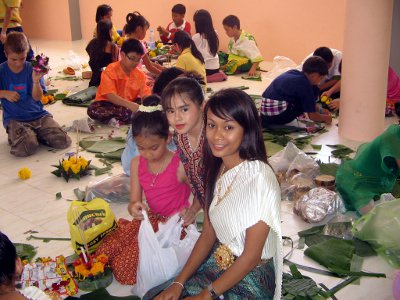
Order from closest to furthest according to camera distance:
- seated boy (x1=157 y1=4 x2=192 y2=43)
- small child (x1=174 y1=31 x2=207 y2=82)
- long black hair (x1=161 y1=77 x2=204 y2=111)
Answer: long black hair (x1=161 y1=77 x2=204 y2=111), small child (x1=174 y1=31 x2=207 y2=82), seated boy (x1=157 y1=4 x2=192 y2=43)

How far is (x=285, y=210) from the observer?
3670 millimetres

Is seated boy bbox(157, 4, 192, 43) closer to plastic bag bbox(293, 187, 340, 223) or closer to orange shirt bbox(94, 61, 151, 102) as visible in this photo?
orange shirt bbox(94, 61, 151, 102)

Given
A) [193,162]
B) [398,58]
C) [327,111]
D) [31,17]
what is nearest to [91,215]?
[193,162]

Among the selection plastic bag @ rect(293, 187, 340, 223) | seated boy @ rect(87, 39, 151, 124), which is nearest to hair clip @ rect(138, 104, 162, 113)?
plastic bag @ rect(293, 187, 340, 223)

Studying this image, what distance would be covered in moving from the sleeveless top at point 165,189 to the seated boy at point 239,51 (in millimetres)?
4714

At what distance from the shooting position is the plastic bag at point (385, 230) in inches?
117

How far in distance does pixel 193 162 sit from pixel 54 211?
4.23 feet

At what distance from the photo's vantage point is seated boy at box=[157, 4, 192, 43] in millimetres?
8734

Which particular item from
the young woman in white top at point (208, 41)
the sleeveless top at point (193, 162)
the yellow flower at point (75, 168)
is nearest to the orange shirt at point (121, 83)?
the yellow flower at point (75, 168)

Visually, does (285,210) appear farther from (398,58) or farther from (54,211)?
(398,58)

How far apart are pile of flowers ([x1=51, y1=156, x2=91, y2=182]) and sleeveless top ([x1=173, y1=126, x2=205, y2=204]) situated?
1.47 meters

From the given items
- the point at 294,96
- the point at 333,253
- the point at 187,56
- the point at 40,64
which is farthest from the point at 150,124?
the point at 187,56

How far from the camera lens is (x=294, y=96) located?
17.0 ft

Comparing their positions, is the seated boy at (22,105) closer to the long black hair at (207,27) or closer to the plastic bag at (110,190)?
the plastic bag at (110,190)
